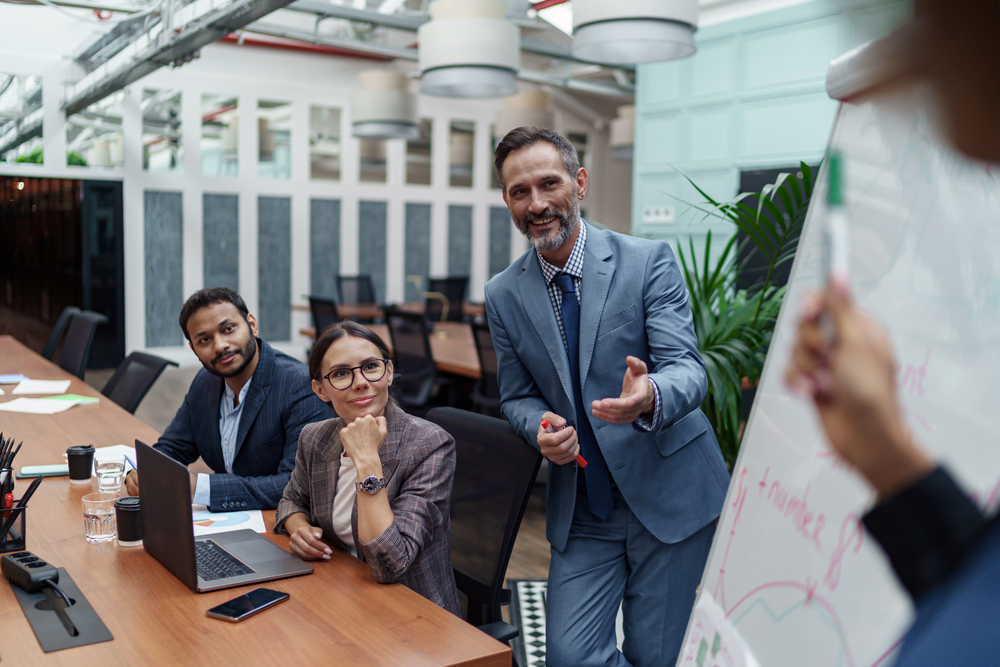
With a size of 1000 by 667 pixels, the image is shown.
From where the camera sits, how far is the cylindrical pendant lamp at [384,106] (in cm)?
693

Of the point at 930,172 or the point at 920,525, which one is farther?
the point at 930,172

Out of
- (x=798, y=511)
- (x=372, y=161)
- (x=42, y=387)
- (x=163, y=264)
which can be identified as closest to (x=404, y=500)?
(x=798, y=511)

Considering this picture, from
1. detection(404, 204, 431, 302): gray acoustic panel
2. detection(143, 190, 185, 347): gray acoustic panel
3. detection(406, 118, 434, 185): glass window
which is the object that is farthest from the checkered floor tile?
detection(406, 118, 434, 185): glass window

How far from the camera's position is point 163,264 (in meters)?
9.35

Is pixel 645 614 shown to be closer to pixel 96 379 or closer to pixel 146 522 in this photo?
pixel 146 522

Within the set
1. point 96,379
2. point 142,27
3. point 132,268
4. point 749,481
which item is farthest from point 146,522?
point 132,268

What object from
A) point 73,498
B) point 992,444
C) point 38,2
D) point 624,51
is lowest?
point 73,498

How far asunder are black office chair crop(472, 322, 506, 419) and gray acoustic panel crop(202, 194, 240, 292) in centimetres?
594

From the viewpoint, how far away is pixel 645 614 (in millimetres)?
1860

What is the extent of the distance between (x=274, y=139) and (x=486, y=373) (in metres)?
6.63

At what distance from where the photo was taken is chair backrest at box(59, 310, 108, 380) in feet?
14.5

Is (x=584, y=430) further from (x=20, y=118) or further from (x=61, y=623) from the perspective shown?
(x=20, y=118)

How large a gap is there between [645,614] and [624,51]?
3.00 metres

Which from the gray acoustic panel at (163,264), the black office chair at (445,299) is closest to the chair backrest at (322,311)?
the black office chair at (445,299)
